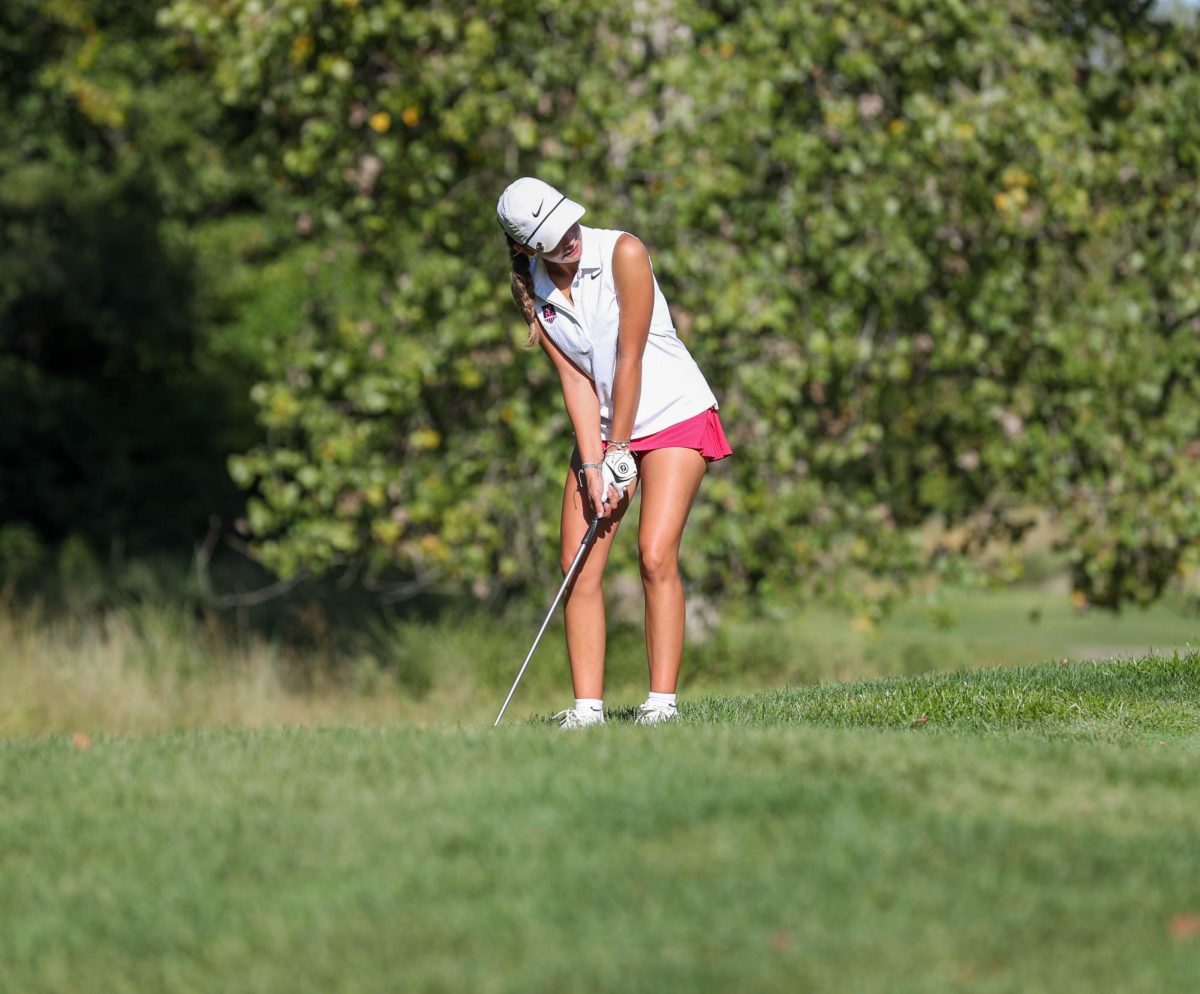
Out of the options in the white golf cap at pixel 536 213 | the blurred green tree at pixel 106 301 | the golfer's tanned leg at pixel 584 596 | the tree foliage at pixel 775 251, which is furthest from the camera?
the blurred green tree at pixel 106 301

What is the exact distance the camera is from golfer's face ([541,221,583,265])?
6.45 m

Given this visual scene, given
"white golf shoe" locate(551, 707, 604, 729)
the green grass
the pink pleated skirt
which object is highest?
the pink pleated skirt

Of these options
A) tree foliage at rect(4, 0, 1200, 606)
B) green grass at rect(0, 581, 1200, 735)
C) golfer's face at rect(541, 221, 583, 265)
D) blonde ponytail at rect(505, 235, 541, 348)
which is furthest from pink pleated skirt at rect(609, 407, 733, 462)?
green grass at rect(0, 581, 1200, 735)

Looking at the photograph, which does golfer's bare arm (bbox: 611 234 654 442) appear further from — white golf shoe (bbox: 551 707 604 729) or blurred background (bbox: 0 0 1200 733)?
blurred background (bbox: 0 0 1200 733)

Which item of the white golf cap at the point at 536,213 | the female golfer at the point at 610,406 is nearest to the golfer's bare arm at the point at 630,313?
the female golfer at the point at 610,406

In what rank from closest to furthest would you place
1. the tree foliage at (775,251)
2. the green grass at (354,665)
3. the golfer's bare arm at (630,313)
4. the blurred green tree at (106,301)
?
the golfer's bare arm at (630,313), the tree foliage at (775,251), the green grass at (354,665), the blurred green tree at (106,301)

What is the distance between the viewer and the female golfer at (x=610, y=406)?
6.45 meters

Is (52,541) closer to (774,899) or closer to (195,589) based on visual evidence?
(195,589)

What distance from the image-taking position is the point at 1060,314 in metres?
11.9

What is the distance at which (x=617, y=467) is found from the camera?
6.55 meters

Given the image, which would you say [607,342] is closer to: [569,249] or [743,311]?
[569,249]

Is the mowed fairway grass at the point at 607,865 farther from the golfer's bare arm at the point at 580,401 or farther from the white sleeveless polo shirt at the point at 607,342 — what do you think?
the white sleeveless polo shirt at the point at 607,342

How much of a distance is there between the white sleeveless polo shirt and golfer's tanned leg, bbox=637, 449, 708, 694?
15cm

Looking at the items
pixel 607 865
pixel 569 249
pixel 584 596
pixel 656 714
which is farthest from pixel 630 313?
pixel 607 865
